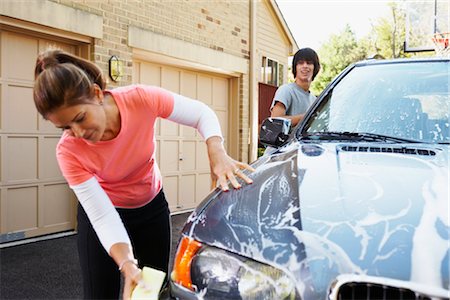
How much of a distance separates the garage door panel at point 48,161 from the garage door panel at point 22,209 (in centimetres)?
21

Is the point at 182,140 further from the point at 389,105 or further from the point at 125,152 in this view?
the point at 125,152

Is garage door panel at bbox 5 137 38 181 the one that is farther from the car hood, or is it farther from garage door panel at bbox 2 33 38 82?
the car hood

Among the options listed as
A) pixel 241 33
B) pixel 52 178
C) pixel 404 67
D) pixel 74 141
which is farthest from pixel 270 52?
pixel 74 141

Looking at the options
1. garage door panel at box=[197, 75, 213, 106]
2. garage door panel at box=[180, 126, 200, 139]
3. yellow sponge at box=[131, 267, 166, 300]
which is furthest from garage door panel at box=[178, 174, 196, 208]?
yellow sponge at box=[131, 267, 166, 300]

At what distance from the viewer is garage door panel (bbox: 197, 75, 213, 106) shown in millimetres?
7781

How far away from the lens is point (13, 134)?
5.10 metres

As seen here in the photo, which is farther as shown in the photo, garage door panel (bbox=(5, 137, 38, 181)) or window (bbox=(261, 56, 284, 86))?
window (bbox=(261, 56, 284, 86))

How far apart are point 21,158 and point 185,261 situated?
13.7ft

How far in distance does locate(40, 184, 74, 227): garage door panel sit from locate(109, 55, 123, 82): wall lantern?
1.50 m

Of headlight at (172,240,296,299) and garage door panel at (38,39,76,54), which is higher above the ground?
garage door panel at (38,39,76,54)

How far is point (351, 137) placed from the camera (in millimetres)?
2434

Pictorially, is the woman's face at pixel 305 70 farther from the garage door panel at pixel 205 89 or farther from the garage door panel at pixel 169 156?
the garage door panel at pixel 205 89

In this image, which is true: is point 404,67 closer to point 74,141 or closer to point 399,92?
point 399,92

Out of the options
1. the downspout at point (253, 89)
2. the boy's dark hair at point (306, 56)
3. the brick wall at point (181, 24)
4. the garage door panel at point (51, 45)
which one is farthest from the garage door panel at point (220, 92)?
the boy's dark hair at point (306, 56)
